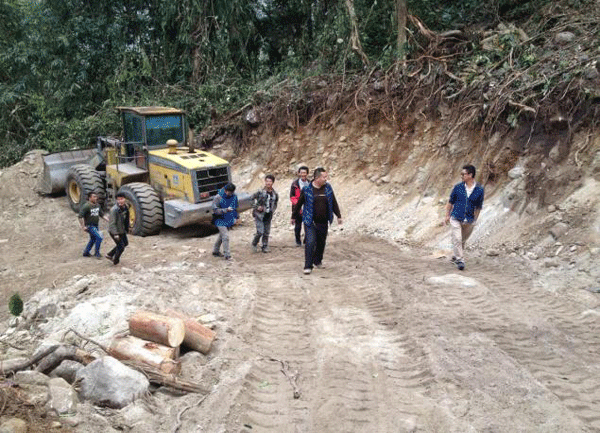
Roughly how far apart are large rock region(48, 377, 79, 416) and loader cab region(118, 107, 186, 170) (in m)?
7.97

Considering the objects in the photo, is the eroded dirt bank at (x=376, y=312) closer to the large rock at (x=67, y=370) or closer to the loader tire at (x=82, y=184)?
the large rock at (x=67, y=370)

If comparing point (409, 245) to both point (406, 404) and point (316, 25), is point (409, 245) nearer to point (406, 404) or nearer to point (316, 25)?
point (406, 404)

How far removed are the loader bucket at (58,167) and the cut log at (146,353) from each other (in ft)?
32.2

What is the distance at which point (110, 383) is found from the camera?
13.8 ft

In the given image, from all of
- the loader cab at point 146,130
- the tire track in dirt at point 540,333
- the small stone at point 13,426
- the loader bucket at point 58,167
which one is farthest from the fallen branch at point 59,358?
the loader bucket at point 58,167

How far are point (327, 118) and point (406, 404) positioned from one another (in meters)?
9.53

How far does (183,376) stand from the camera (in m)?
4.72

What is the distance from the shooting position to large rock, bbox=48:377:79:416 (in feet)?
12.5

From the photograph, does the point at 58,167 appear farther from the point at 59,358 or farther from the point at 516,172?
the point at 516,172

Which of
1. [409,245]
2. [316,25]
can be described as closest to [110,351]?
[409,245]

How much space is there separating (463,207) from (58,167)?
10365 millimetres

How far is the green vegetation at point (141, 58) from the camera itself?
1614cm

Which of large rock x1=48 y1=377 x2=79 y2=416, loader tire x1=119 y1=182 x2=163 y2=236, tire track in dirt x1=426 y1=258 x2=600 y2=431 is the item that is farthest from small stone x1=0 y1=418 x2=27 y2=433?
loader tire x1=119 y1=182 x2=163 y2=236

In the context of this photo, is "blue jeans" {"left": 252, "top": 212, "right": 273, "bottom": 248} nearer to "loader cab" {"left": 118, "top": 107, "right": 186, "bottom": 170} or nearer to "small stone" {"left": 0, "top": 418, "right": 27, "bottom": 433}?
"loader cab" {"left": 118, "top": 107, "right": 186, "bottom": 170}
